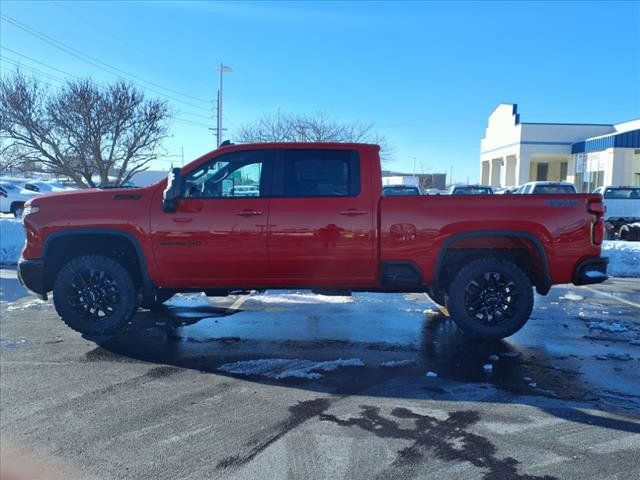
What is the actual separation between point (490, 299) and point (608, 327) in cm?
180

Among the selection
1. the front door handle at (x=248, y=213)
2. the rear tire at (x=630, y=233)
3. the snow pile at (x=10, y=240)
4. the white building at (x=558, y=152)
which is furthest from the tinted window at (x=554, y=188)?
the white building at (x=558, y=152)

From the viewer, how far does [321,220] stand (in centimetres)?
567

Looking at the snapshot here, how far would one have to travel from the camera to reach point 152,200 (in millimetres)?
5793

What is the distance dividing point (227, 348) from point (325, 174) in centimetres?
214

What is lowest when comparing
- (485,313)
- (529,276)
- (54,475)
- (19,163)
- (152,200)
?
(54,475)

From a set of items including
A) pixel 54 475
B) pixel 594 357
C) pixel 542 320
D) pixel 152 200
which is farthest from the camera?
pixel 542 320

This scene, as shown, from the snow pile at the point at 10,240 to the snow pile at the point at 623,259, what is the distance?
13.2 metres

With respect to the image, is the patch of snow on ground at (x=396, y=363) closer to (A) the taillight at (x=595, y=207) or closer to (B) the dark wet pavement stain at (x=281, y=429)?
(B) the dark wet pavement stain at (x=281, y=429)

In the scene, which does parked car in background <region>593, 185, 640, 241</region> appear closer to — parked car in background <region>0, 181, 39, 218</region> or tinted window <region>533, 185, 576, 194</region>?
tinted window <region>533, 185, 576, 194</region>

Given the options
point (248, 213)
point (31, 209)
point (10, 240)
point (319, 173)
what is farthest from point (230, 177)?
point (10, 240)

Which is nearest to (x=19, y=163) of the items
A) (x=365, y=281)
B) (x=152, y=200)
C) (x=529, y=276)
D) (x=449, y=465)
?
(x=152, y=200)

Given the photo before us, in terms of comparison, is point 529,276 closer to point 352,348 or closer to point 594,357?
point 594,357

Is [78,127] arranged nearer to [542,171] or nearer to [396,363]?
[396,363]

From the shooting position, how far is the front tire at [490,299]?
5.89 metres
